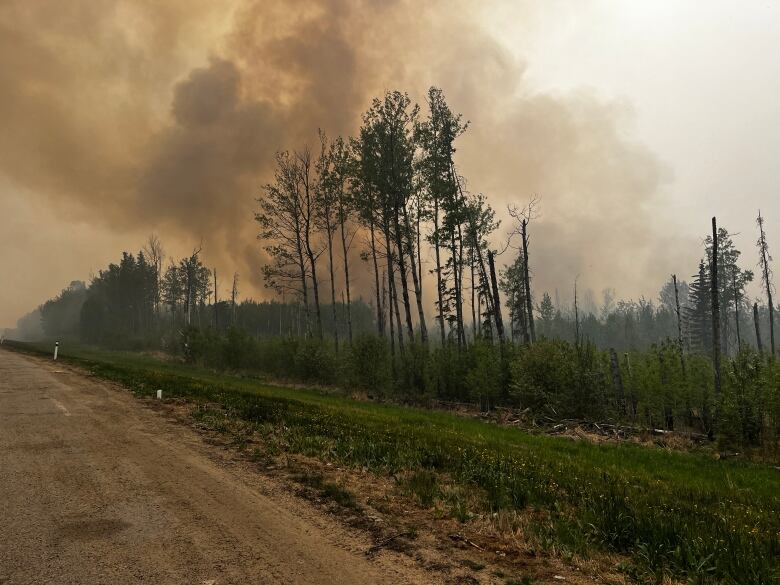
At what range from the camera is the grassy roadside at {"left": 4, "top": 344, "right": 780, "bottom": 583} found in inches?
193

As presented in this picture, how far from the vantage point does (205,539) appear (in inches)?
197

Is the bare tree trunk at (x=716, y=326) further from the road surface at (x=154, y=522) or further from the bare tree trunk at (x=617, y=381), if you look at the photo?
the road surface at (x=154, y=522)

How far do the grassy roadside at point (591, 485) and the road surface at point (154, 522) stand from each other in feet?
6.72

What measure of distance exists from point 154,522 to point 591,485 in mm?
7227

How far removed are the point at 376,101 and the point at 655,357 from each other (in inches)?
1028

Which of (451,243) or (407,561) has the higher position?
(451,243)

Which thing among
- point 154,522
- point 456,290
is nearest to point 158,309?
point 456,290

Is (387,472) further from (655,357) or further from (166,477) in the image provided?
(655,357)

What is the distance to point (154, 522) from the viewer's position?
5402 mm

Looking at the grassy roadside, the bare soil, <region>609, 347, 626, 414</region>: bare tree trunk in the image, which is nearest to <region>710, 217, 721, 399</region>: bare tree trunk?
<region>609, 347, 626, 414</region>: bare tree trunk

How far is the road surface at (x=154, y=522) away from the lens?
14.1ft

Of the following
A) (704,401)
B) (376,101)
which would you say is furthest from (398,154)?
(704,401)

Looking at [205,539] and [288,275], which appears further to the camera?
[288,275]

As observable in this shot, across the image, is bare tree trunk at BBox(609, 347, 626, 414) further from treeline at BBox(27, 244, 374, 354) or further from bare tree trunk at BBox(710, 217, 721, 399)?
treeline at BBox(27, 244, 374, 354)
